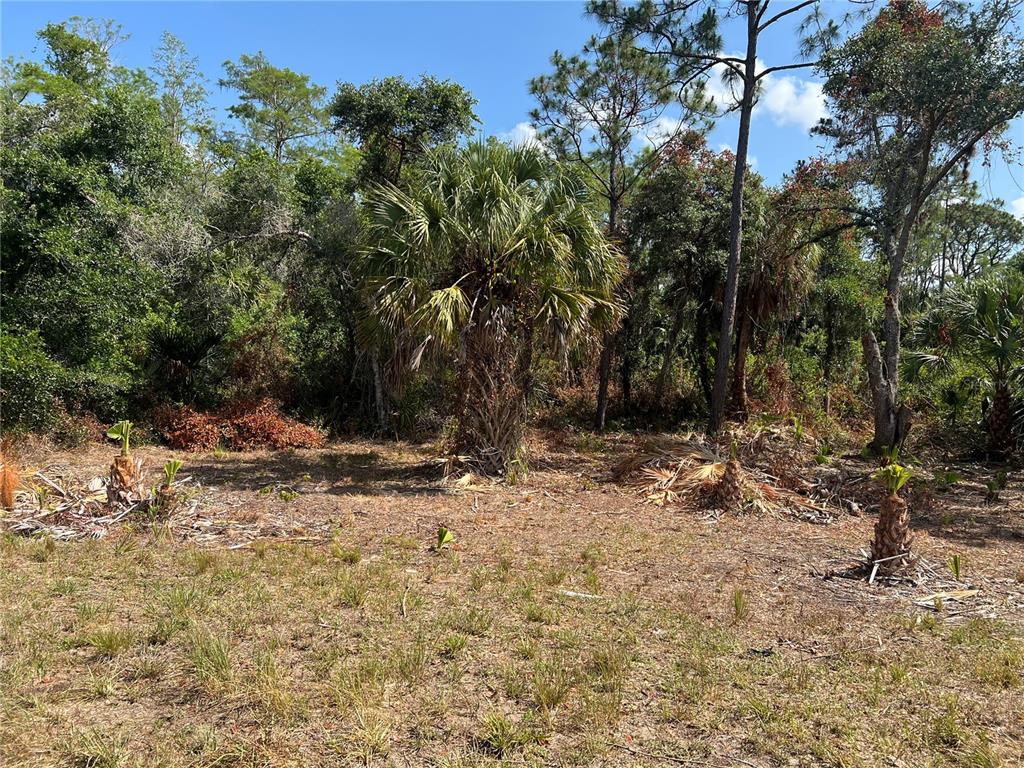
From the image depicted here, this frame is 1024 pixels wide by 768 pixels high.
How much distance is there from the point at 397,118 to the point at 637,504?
27.5 ft

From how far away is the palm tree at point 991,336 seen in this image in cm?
1105

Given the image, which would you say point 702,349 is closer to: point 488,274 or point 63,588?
point 488,274

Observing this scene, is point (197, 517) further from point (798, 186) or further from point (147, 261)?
point (798, 186)

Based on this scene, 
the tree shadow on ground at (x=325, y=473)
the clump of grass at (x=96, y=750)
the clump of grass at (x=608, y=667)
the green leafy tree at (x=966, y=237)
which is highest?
the green leafy tree at (x=966, y=237)

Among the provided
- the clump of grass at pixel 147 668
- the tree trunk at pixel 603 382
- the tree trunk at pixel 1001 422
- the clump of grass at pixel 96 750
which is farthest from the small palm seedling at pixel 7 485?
the tree trunk at pixel 1001 422

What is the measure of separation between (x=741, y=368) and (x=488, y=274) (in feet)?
27.6

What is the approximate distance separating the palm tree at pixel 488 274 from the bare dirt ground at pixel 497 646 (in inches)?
106

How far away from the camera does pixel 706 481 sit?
874 cm

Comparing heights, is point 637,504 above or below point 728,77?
below

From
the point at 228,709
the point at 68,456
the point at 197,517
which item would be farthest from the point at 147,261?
the point at 228,709

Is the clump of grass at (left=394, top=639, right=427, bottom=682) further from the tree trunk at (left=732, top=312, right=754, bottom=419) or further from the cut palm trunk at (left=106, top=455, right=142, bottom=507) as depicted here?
the tree trunk at (left=732, top=312, right=754, bottom=419)

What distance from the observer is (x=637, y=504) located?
27.9ft

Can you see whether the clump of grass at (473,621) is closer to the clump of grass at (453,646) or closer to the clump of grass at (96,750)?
the clump of grass at (453,646)

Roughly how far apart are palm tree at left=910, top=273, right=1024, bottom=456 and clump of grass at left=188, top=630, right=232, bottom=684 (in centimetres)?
1212
